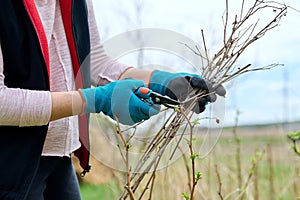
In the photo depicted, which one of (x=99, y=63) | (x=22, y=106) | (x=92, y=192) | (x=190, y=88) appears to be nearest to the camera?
(x=22, y=106)

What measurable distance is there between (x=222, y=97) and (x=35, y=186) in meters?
0.61

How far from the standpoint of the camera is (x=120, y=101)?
56.6 inches

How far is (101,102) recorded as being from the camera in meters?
1.43

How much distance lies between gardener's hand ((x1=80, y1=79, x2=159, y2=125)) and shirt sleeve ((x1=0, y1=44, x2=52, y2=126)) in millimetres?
108

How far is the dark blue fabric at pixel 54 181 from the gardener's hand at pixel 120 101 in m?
0.25

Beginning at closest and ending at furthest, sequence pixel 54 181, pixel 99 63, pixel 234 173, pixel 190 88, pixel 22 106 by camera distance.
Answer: pixel 22 106, pixel 190 88, pixel 54 181, pixel 99 63, pixel 234 173

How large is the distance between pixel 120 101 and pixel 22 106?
26cm

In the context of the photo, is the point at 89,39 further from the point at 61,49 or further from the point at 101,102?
the point at 101,102

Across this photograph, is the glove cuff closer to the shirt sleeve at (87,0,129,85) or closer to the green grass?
the shirt sleeve at (87,0,129,85)

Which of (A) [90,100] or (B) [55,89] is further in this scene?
(B) [55,89]

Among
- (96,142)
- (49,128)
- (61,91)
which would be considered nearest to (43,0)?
(61,91)

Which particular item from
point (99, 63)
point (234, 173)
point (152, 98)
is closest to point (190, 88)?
point (152, 98)

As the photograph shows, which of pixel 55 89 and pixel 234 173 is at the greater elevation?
pixel 55 89

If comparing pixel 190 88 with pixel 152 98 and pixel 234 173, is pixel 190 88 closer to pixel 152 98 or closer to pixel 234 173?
pixel 152 98
